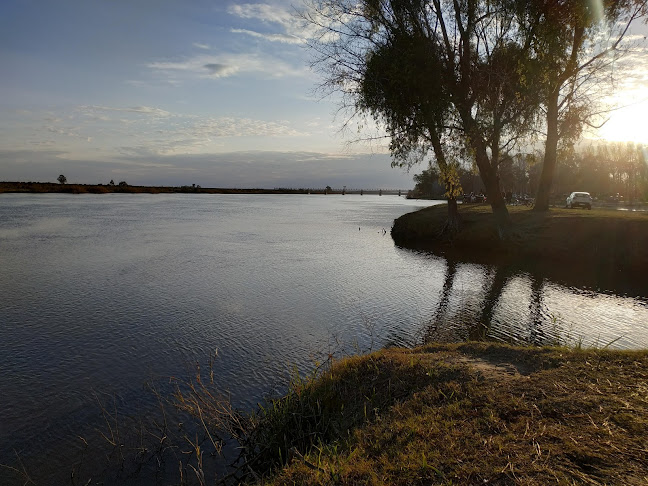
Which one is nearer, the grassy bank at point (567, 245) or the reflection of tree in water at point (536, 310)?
the reflection of tree in water at point (536, 310)

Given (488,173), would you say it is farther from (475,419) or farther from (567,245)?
(475,419)

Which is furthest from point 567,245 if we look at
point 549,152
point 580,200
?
point 580,200

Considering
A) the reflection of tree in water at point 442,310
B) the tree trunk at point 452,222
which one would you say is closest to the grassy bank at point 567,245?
the tree trunk at point 452,222

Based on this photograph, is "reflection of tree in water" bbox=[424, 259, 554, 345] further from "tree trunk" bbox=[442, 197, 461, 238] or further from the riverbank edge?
"tree trunk" bbox=[442, 197, 461, 238]

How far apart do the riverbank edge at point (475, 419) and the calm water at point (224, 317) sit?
2.17m

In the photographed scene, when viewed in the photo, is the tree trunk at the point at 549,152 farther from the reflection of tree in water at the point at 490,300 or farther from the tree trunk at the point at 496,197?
the reflection of tree in water at the point at 490,300

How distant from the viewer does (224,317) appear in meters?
15.8

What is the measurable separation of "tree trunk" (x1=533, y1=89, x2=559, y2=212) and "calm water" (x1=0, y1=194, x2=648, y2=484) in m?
13.7

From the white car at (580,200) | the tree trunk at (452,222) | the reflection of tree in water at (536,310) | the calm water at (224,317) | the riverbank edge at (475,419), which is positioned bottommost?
the calm water at (224,317)

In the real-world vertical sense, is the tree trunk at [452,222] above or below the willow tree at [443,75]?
below

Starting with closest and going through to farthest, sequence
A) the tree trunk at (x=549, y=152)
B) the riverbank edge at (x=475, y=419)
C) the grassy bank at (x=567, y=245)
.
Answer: the riverbank edge at (x=475, y=419) → the grassy bank at (x=567, y=245) → the tree trunk at (x=549, y=152)

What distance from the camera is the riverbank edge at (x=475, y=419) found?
540 centimetres

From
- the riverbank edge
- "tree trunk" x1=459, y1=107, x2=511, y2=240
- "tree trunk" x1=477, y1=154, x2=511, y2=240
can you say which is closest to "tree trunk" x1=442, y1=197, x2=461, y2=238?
"tree trunk" x1=459, y1=107, x2=511, y2=240

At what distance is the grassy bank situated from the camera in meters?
24.5
